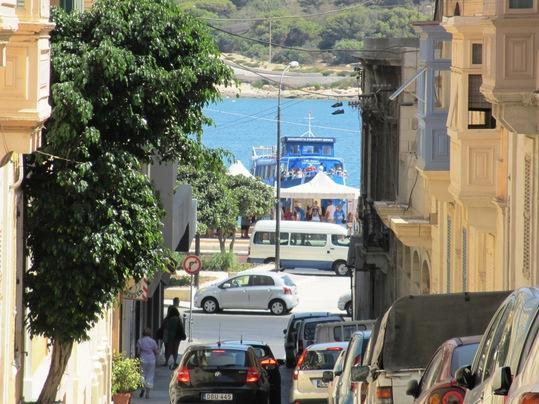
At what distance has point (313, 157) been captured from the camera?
13575 centimetres

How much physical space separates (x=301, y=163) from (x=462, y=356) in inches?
4769

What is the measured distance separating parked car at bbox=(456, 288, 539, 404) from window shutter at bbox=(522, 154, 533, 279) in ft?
34.1

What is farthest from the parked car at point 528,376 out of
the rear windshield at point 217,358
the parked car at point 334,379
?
the rear windshield at point 217,358

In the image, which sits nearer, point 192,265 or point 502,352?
point 502,352

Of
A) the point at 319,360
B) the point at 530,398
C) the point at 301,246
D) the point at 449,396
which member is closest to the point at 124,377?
the point at 319,360

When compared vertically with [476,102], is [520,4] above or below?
above

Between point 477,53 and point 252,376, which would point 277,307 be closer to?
point 252,376

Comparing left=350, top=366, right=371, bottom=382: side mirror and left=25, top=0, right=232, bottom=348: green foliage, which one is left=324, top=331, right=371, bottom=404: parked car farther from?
left=25, top=0, right=232, bottom=348: green foliage

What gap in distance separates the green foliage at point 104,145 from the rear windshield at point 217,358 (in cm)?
517

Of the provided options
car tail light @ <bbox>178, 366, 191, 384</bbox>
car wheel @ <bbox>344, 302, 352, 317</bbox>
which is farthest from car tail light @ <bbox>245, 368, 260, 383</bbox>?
car wheel @ <bbox>344, 302, 352, 317</bbox>

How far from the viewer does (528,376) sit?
7762mm

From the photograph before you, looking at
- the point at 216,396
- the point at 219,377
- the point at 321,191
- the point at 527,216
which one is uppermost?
the point at 321,191

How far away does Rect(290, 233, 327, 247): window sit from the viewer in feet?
224

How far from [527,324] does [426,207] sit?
27211 millimetres
